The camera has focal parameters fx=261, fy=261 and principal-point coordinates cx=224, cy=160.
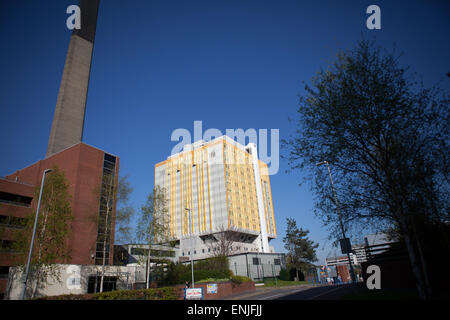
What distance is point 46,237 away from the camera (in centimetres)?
2634

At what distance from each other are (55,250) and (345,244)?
2770cm

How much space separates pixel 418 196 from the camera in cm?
1101

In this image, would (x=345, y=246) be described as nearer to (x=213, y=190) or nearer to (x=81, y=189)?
(x=81, y=189)

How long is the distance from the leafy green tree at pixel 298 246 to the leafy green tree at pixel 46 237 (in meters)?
46.7

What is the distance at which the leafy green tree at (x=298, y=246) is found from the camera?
59.4 m

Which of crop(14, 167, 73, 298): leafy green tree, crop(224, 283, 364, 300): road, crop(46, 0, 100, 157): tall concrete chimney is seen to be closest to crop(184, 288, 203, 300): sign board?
crop(224, 283, 364, 300): road

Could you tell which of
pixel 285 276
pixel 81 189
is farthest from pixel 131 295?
pixel 285 276

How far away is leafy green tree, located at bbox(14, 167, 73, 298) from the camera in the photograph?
2512 cm

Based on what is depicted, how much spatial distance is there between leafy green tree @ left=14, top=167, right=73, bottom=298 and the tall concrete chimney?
4247 cm

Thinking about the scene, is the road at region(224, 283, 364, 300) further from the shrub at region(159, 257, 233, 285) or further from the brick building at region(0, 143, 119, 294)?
the brick building at region(0, 143, 119, 294)

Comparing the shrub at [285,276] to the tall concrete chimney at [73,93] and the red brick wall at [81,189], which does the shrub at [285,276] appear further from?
the tall concrete chimney at [73,93]

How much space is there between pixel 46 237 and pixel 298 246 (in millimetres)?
50465
